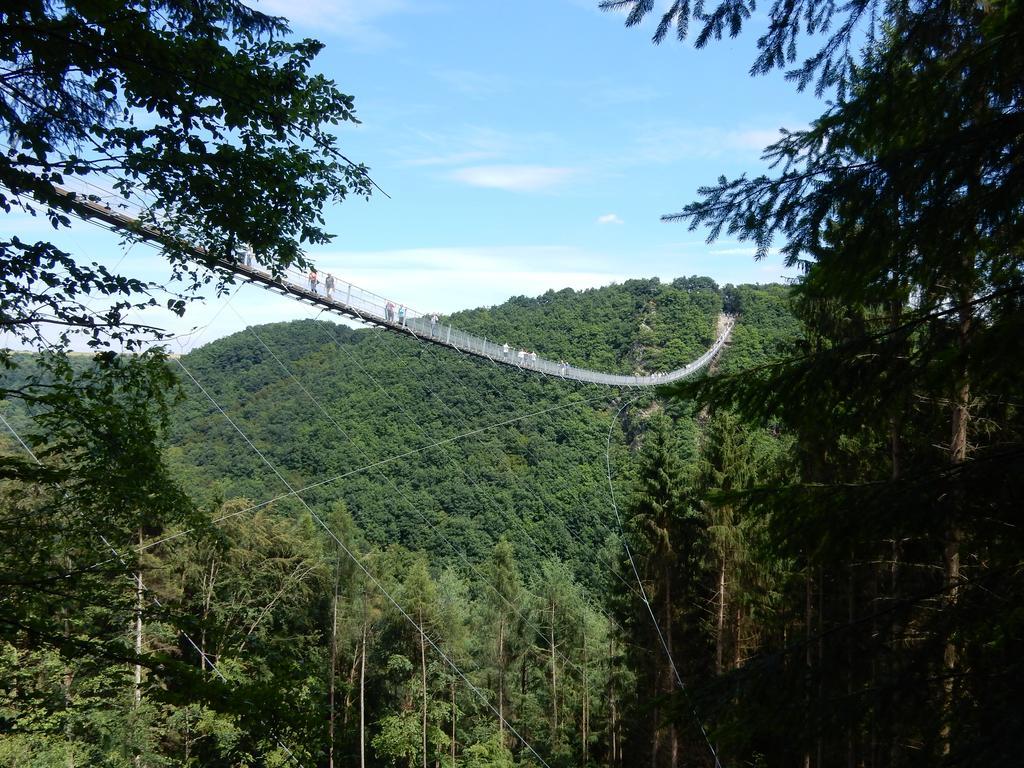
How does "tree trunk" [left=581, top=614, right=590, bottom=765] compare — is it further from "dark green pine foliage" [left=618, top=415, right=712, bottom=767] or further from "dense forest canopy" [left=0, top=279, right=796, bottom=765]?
"dark green pine foliage" [left=618, top=415, right=712, bottom=767]

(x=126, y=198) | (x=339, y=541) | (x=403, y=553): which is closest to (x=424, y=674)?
(x=403, y=553)

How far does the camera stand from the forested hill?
1959cm

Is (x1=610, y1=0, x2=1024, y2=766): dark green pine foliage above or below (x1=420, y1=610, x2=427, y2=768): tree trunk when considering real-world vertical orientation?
above

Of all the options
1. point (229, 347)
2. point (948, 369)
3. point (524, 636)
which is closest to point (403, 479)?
point (524, 636)

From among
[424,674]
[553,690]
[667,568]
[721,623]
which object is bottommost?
[553,690]

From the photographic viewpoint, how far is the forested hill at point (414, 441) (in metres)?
19.6

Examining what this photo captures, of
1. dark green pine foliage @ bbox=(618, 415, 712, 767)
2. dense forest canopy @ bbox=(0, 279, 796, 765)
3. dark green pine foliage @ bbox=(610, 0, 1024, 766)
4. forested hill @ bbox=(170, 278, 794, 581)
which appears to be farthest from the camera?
forested hill @ bbox=(170, 278, 794, 581)

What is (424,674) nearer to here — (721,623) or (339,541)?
(339,541)

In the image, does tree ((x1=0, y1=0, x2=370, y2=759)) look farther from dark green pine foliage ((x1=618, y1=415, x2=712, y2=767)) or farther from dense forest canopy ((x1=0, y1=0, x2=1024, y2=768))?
dark green pine foliage ((x1=618, y1=415, x2=712, y2=767))

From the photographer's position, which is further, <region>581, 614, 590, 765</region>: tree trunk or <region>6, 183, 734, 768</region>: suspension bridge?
<region>581, 614, 590, 765</region>: tree trunk

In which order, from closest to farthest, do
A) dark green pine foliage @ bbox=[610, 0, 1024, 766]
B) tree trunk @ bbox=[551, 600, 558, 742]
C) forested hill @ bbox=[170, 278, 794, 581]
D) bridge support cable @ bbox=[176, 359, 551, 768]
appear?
dark green pine foliage @ bbox=[610, 0, 1024, 766]
bridge support cable @ bbox=[176, 359, 551, 768]
tree trunk @ bbox=[551, 600, 558, 742]
forested hill @ bbox=[170, 278, 794, 581]

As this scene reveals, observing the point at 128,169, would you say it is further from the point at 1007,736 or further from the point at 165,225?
the point at 1007,736

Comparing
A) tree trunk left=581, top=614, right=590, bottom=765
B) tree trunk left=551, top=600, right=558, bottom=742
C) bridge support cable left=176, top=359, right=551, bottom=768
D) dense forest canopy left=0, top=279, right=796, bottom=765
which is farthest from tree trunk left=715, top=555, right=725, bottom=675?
tree trunk left=551, top=600, right=558, bottom=742

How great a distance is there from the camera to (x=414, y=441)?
72.4 ft
